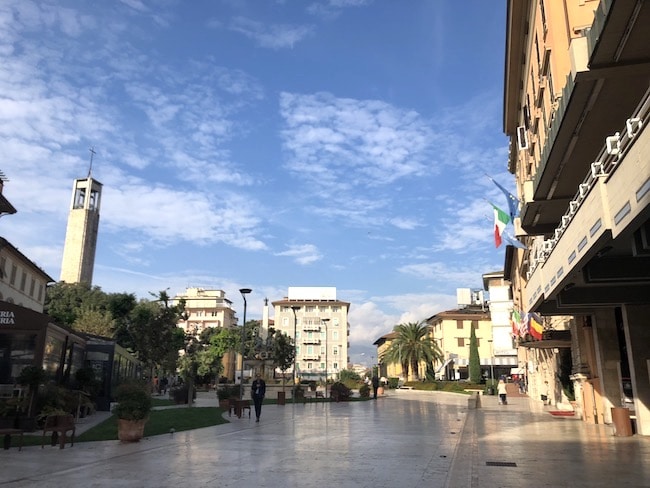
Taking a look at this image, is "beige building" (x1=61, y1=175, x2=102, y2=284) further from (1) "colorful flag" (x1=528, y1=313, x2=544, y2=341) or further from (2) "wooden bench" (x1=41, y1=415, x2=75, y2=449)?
(2) "wooden bench" (x1=41, y1=415, x2=75, y2=449)

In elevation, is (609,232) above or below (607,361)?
above

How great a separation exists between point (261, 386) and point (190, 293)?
117 metres

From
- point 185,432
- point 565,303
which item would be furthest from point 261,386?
point 565,303

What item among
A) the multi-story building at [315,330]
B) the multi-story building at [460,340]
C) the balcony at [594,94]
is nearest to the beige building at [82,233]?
the multi-story building at [315,330]

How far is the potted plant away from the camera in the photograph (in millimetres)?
13258

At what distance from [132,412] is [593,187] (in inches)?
464

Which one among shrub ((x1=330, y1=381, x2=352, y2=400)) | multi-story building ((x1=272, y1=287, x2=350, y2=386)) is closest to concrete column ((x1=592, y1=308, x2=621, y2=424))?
shrub ((x1=330, y1=381, x2=352, y2=400))

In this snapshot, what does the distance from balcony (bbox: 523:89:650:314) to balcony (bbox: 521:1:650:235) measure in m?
1.10

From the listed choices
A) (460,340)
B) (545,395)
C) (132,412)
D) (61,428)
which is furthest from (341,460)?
(460,340)

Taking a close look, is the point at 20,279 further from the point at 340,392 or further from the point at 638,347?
the point at 638,347

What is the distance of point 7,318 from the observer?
623 inches

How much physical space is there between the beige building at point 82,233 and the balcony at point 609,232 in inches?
3844

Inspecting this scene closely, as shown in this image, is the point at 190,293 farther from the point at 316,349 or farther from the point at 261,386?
the point at 261,386

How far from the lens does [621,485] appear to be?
8.34 metres
